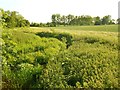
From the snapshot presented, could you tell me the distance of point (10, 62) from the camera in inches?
566

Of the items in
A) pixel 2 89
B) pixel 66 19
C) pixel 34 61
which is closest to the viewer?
pixel 2 89

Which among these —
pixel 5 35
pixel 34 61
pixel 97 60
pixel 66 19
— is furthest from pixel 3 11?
pixel 66 19

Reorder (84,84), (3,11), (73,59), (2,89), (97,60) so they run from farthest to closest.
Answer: (73,59) < (97,60) < (2,89) < (3,11) < (84,84)

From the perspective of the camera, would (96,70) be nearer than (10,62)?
Yes

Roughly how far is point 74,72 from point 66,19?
91.5 m

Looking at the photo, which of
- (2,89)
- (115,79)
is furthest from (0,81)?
(115,79)

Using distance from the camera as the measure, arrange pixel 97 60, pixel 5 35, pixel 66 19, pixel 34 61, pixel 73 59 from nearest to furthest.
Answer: pixel 5 35 < pixel 97 60 < pixel 73 59 < pixel 34 61 < pixel 66 19

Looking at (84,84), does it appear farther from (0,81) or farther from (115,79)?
(0,81)

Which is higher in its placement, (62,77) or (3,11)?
(3,11)

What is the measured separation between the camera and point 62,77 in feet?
39.1

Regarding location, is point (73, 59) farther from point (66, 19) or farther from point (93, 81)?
point (66, 19)

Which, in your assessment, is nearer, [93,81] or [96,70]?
[93,81]

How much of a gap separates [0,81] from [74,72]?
9.67 feet

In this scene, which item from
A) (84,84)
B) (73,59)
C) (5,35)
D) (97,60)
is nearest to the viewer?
(84,84)
